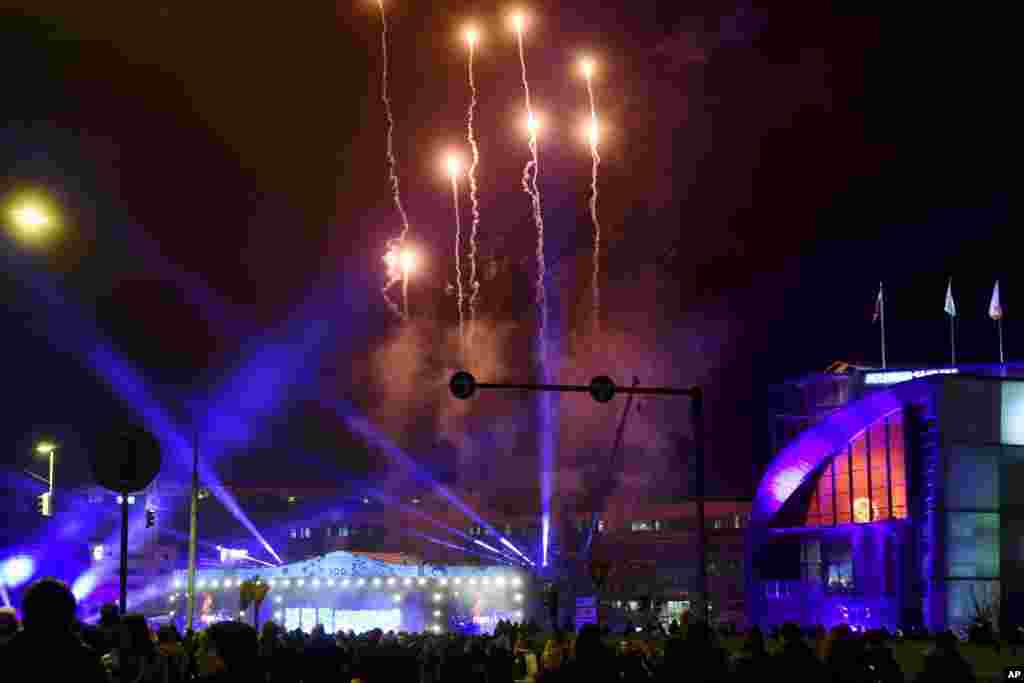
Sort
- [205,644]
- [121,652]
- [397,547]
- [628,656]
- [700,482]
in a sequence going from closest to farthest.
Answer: [205,644]
[121,652]
[628,656]
[700,482]
[397,547]

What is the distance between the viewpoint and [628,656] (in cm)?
1394

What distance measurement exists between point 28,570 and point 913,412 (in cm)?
3672

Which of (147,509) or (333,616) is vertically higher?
(147,509)

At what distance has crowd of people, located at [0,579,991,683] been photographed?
5.98 metres

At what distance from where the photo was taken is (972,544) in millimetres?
51344

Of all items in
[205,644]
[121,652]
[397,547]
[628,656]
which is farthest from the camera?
[397,547]

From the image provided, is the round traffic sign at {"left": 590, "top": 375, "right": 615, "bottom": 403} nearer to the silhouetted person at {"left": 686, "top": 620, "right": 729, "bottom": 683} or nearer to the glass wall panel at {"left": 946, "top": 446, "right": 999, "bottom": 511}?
the silhouetted person at {"left": 686, "top": 620, "right": 729, "bottom": 683}

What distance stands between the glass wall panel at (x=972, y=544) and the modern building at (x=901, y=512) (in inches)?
1.5

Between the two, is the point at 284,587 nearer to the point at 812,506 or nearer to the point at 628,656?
the point at 812,506

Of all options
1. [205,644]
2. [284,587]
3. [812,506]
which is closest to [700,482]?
[205,644]

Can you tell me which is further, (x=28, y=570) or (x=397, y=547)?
(x=397, y=547)

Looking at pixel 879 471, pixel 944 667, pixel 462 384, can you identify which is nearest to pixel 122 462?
pixel 944 667

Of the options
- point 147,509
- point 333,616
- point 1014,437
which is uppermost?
point 1014,437

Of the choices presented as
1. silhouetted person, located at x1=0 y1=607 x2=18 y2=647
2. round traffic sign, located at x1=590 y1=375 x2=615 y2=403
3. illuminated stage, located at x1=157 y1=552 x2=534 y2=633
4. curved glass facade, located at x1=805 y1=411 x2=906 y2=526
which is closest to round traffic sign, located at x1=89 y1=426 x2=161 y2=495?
silhouetted person, located at x1=0 y1=607 x2=18 y2=647
